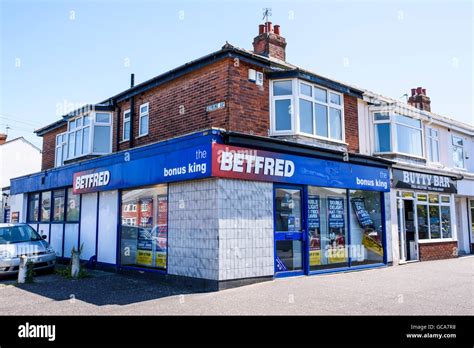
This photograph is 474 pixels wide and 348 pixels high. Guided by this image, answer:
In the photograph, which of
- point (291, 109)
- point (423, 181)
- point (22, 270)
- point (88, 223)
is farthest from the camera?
point (423, 181)

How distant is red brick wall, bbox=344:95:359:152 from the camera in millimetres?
12500

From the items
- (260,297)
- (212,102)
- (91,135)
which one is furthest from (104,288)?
(91,135)

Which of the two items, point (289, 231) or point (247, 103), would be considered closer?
point (247, 103)

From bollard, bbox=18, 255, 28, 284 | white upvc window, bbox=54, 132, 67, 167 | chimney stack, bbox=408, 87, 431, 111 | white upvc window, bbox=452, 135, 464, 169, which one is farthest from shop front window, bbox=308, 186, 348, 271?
white upvc window, bbox=54, 132, 67, 167

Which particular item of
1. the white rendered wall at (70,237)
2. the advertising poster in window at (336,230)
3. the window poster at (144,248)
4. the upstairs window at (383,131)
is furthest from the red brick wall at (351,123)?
the white rendered wall at (70,237)

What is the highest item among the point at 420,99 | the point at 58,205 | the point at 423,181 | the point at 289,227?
the point at 420,99

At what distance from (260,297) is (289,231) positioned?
2706 mm

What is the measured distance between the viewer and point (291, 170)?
10.1 m

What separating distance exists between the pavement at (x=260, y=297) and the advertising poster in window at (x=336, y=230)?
83 centimetres

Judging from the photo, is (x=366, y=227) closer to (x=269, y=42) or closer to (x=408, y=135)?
(x=408, y=135)

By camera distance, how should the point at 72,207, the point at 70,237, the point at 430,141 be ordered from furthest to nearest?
the point at 430,141
the point at 72,207
the point at 70,237
